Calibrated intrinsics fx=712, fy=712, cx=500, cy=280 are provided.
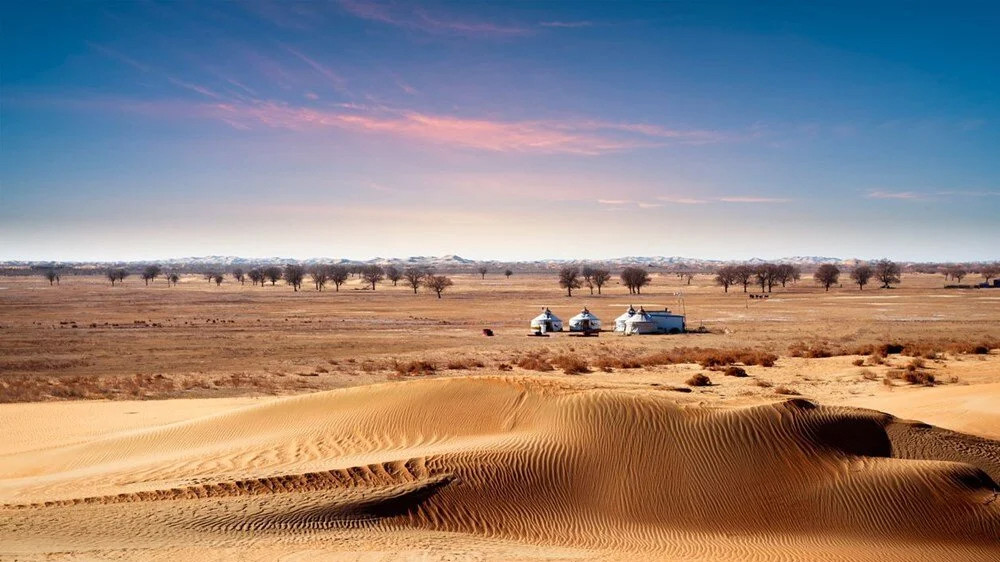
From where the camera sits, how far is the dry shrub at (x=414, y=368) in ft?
104

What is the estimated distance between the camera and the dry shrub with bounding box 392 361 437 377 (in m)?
31.8

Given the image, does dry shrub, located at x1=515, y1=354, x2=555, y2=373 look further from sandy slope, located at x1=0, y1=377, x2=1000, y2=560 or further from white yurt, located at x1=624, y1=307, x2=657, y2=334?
white yurt, located at x1=624, y1=307, x2=657, y2=334

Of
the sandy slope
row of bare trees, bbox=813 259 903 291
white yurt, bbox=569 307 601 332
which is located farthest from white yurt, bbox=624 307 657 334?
row of bare trees, bbox=813 259 903 291

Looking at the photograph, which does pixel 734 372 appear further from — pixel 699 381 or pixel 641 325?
pixel 641 325

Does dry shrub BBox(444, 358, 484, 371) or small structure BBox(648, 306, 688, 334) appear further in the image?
small structure BBox(648, 306, 688, 334)

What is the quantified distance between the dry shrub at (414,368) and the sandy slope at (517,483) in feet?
47.2

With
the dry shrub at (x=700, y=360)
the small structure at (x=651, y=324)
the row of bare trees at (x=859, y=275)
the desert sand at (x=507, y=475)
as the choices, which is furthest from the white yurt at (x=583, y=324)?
the row of bare trees at (x=859, y=275)

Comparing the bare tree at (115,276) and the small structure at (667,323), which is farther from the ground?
the bare tree at (115,276)

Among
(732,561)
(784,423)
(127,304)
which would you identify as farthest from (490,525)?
(127,304)

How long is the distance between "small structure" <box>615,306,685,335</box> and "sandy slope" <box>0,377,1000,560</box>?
37.0 m

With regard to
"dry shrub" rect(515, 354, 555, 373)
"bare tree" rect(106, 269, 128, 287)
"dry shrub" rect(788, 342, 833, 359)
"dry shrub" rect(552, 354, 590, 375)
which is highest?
"bare tree" rect(106, 269, 128, 287)

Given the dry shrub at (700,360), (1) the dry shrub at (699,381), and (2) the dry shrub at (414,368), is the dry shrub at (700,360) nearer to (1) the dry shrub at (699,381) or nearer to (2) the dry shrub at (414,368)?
(1) the dry shrub at (699,381)

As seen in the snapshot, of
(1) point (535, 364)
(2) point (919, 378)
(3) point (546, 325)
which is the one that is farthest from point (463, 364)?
(3) point (546, 325)

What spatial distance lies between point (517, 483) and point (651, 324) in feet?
138
